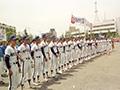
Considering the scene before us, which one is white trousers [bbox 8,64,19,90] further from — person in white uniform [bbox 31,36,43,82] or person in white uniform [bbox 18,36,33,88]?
person in white uniform [bbox 31,36,43,82]

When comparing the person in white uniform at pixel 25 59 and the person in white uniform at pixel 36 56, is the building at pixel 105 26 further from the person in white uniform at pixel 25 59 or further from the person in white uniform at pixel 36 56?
the person in white uniform at pixel 25 59

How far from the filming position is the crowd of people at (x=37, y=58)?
10.4m

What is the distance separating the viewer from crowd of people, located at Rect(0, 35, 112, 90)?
10352 mm


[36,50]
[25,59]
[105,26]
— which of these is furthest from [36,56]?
[105,26]

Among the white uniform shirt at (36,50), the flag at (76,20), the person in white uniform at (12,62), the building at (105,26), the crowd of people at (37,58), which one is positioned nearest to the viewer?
the person in white uniform at (12,62)

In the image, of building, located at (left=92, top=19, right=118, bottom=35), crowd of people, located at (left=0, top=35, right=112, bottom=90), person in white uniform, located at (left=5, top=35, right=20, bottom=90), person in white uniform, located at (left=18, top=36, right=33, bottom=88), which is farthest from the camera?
building, located at (left=92, top=19, right=118, bottom=35)

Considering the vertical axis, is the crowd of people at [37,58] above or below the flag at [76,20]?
below

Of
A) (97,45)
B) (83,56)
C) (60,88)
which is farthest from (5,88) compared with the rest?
(97,45)

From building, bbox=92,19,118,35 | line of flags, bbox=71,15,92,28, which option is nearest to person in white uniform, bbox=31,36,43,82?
line of flags, bbox=71,15,92,28

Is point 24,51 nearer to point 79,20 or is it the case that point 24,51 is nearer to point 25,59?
point 25,59

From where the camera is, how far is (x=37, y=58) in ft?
43.6

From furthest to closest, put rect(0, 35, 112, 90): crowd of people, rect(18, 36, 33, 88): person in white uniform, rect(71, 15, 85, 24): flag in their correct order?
1. rect(71, 15, 85, 24): flag
2. rect(18, 36, 33, 88): person in white uniform
3. rect(0, 35, 112, 90): crowd of people

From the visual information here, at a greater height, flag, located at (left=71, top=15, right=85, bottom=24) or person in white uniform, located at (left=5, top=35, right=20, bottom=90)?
flag, located at (left=71, top=15, right=85, bottom=24)

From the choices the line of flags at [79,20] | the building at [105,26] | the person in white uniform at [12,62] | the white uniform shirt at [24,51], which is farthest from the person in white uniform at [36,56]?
the building at [105,26]
